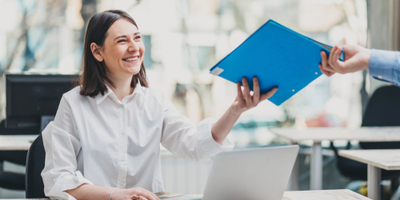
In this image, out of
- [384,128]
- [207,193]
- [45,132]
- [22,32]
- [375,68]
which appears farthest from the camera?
[22,32]

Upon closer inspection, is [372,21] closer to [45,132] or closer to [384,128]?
[384,128]

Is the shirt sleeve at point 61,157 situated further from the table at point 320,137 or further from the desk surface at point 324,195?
the table at point 320,137

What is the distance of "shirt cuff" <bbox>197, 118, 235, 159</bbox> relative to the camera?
4.08ft

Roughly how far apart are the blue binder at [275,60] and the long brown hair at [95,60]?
1.55ft

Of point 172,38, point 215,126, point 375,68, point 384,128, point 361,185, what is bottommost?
point 361,185

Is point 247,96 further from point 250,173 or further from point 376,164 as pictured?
point 376,164

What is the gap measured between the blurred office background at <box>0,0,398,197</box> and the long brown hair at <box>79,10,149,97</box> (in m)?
2.24

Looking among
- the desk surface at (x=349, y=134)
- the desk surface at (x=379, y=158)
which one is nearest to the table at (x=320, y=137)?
the desk surface at (x=349, y=134)

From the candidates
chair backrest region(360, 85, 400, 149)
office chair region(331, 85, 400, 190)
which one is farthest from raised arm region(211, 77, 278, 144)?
chair backrest region(360, 85, 400, 149)

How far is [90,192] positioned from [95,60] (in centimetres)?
51

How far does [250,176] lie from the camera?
0.91 m

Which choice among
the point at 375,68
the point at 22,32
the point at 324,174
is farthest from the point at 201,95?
Result: the point at 375,68

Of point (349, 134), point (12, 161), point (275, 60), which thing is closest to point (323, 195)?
point (275, 60)

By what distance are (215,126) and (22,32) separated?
116 inches
